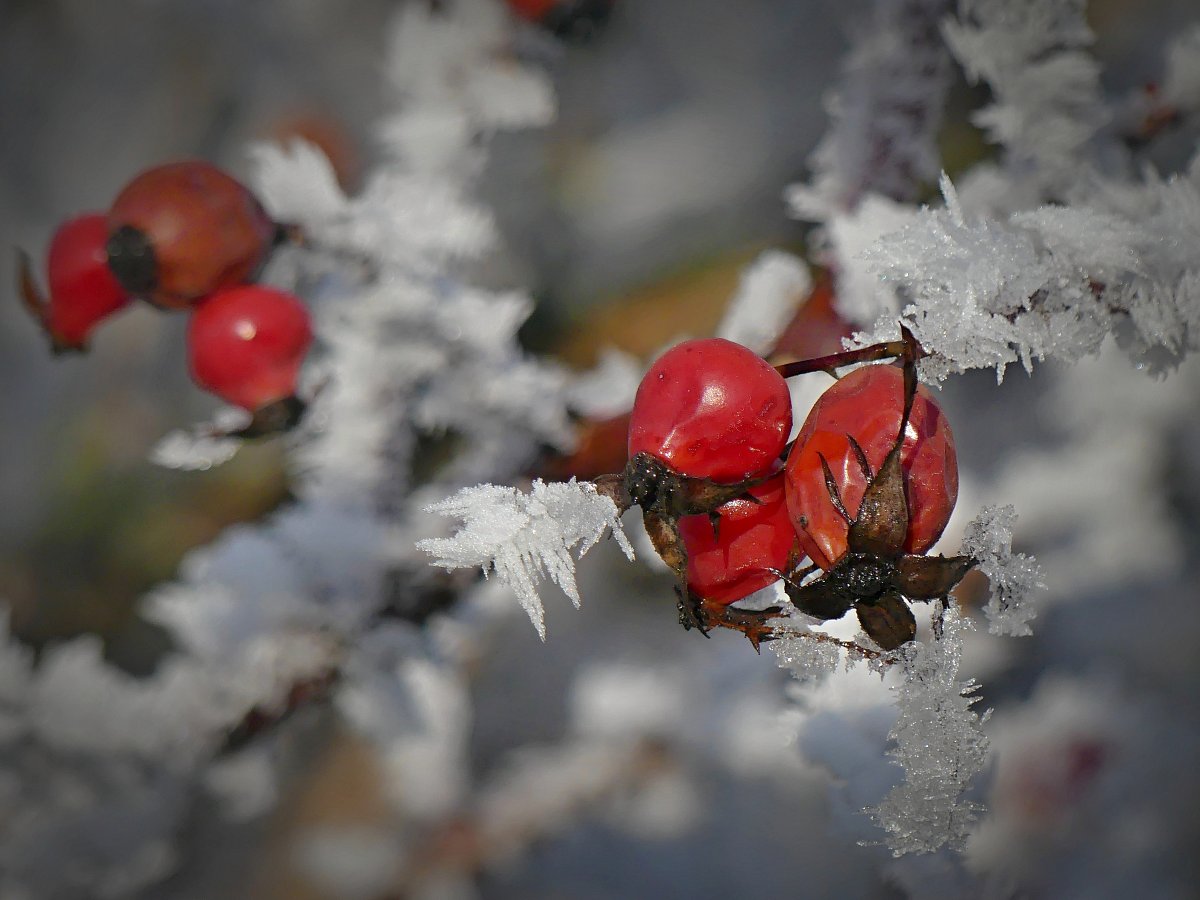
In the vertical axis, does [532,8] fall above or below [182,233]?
above

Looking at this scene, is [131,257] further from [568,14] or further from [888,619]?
[888,619]

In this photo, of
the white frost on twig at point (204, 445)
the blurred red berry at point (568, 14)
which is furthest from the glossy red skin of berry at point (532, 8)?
the white frost on twig at point (204, 445)

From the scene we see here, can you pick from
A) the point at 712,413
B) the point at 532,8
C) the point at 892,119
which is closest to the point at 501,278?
the point at 532,8

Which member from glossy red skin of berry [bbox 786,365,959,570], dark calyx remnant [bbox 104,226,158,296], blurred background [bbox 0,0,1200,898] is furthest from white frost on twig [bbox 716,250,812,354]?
dark calyx remnant [bbox 104,226,158,296]

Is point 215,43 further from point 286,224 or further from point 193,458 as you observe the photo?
point 193,458

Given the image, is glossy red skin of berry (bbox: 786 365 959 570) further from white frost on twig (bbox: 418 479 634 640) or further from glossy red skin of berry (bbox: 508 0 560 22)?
glossy red skin of berry (bbox: 508 0 560 22)

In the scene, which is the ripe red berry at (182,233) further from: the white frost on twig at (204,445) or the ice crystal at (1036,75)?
the ice crystal at (1036,75)

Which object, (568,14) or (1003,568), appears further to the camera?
(568,14)
